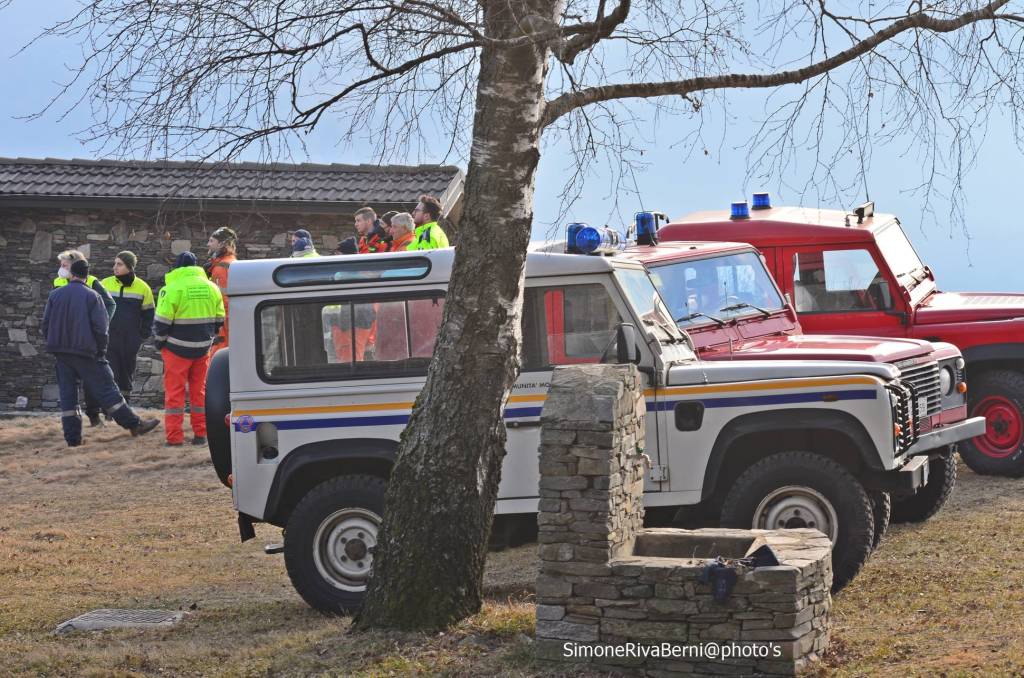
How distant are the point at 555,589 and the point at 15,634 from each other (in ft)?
12.2

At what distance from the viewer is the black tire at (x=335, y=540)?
8.10 metres

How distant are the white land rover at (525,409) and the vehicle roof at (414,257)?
0.01 m

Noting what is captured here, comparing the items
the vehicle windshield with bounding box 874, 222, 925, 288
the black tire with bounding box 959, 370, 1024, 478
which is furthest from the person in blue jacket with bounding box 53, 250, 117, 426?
the black tire with bounding box 959, 370, 1024, 478

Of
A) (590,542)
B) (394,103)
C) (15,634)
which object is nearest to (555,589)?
(590,542)

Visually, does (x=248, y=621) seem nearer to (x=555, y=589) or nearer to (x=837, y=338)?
(x=555, y=589)

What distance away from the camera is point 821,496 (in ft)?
25.5

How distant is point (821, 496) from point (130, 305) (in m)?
12.0

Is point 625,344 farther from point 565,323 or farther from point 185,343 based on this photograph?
point 185,343

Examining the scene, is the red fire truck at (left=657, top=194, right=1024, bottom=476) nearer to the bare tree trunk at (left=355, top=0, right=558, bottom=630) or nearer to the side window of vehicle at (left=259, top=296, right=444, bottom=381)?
the side window of vehicle at (left=259, top=296, right=444, bottom=381)

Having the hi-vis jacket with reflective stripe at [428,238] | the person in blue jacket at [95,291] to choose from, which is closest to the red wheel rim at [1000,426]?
the hi-vis jacket with reflective stripe at [428,238]

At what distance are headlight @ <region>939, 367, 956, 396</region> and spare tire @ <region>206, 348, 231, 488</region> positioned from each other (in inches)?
199

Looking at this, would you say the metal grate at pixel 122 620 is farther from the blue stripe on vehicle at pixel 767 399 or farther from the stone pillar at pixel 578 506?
the blue stripe on vehicle at pixel 767 399

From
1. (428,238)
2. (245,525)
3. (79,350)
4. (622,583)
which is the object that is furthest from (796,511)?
(79,350)

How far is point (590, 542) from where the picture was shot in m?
6.78
